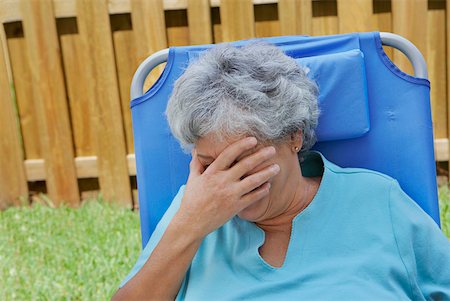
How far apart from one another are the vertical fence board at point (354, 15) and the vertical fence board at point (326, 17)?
9 centimetres

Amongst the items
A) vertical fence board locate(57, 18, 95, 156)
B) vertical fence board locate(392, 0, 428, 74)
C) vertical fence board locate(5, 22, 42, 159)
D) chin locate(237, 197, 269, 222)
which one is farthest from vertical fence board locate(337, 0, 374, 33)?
chin locate(237, 197, 269, 222)

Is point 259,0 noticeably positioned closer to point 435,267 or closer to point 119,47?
point 119,47

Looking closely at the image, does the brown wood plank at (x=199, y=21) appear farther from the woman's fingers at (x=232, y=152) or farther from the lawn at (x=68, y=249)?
the woman's fingers at (x=232, y=152)

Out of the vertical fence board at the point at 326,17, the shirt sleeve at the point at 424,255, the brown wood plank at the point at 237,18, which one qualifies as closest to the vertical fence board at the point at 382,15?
the vertical fence board at the point at 326,17

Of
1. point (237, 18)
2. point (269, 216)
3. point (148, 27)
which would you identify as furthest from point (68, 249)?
point (269, 216)

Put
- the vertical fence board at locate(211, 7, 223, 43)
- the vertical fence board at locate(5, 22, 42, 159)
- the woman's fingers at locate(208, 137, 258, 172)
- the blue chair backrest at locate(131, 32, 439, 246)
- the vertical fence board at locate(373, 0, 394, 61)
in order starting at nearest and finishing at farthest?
1. the woman's fingers at locate(208, 137, 258, 172)
2. the blue chair backrest at locate(131, 32, 439, 246)
3. the vertical fence board at locate(373, 0, 394, 61)
4. the vertical fence board at locate(211, 7, 223, 43)
5. the vertical fence board at locate(5, 22, 42, 159)

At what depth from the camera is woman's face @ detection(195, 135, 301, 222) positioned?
2.04 meters

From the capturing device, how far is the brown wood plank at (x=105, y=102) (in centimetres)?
457

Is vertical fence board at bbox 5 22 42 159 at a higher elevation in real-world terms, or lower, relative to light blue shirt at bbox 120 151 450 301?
higher

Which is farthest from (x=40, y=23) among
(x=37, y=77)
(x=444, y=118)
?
(x=444, y=118)

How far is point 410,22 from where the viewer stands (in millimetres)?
4383

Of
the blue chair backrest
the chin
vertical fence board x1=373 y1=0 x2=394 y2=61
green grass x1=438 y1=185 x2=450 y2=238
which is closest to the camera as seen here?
the chin

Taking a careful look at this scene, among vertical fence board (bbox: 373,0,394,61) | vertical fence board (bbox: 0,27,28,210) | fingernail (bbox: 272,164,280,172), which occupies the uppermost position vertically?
vertical fence board (bbox: 373,0,394,61)

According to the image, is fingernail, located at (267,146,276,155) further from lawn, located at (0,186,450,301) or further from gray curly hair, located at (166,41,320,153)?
lawn, located at (0,186,450,301)
